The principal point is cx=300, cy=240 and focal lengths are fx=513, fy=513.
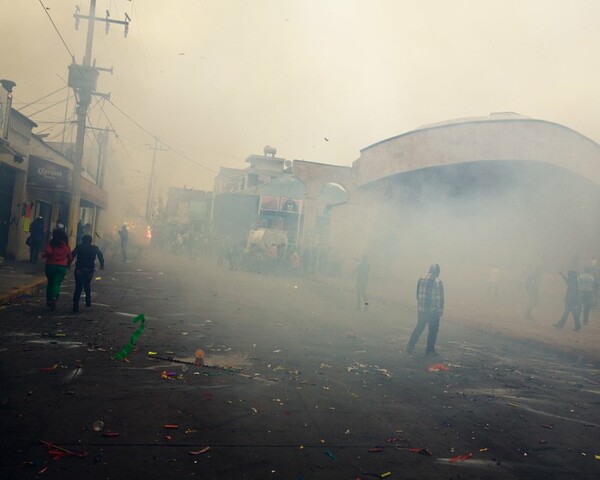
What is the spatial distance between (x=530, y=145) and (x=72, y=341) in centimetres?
2146

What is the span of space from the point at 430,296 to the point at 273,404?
179 inches

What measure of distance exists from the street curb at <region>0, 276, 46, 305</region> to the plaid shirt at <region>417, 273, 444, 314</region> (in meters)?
7.68

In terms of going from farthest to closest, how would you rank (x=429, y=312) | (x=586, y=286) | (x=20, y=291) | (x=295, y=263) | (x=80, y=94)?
1. (x=295, y=263)
2. (x=80, y=94)
3. (x=586, y=286)
4. (x=20, y=291)
5. (x=429, y=312)

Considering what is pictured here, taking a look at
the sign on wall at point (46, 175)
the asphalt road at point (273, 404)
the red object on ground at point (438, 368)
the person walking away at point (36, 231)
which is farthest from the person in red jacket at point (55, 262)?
the sign on wall at point (46, 175)

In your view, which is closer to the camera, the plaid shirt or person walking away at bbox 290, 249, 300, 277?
the plaid shirt

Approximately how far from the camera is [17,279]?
1271 centimetres

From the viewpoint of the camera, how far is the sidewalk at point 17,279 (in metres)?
10.3

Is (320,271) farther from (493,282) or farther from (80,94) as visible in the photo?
(80,94)

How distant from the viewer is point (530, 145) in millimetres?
22891

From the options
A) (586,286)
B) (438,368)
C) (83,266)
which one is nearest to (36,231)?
(83,266)

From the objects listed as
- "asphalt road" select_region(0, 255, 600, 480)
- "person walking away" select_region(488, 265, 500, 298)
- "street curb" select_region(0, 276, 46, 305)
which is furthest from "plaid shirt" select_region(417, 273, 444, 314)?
"person walking away" select_region(488, 265, 500, 298)

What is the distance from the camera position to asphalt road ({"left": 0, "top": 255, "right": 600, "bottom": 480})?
3.77 meters

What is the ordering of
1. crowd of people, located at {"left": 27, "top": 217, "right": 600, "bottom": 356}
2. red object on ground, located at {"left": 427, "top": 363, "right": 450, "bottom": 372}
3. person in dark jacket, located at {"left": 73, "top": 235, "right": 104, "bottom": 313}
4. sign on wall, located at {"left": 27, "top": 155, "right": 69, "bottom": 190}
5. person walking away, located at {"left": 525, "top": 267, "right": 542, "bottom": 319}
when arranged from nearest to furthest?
red object on ground, located at {"left": 427, "top": 363, "right": 450, "bottom": 372}, crowd of people, located at {"left": 27, "top": 217, "right": 600, "bottom": 356}, person in dark jacket, located at {"left": 73, "top": 235, "right": 104, "bottom": 313}, person walking away, located at {"left": 525, "top": 267, "right": 542, "bottom": 319}, sign on wall, located at {"left": 27, "top": 155, "right": 69, "bottom": 190}

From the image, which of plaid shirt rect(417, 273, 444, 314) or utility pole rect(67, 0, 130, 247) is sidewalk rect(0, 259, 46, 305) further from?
plaid shirt rect(417, 273, 444, 314)
